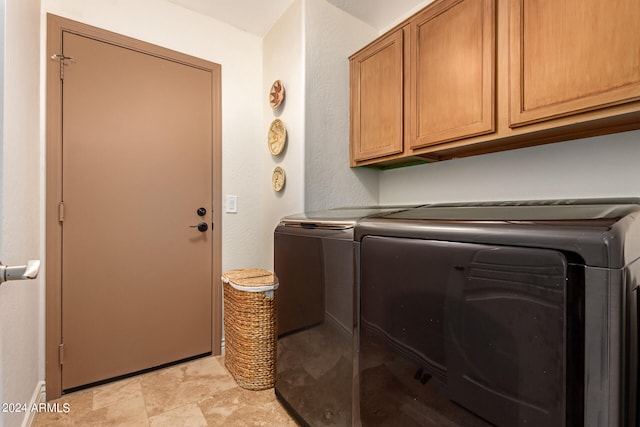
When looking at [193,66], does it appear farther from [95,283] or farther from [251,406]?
[251,406]

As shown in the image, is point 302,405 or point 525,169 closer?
point 302,405

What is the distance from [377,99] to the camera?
196 centimetres

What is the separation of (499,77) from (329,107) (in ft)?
3.50

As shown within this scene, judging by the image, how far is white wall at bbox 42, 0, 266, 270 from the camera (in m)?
2.01

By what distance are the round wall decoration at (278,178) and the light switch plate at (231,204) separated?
1.12 ft

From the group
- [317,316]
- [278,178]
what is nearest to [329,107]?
[278,178]

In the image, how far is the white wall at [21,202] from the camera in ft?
3.71

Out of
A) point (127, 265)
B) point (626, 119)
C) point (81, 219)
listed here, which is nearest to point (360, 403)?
point (626, 119)

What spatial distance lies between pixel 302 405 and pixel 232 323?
28.9 inches

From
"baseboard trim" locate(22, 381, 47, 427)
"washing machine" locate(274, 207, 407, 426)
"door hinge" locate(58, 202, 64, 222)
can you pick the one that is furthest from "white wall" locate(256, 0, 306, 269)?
"baseboard trim" locate(22, 381, 47, 427)

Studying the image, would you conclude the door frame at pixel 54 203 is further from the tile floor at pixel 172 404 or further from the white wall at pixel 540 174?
the white wall at pixel 540 174

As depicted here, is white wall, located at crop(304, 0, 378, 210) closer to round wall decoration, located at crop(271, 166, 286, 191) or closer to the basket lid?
round wall decoration, located at crop(271, 166, 286, 191)

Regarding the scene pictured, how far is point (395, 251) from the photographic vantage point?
1.00m

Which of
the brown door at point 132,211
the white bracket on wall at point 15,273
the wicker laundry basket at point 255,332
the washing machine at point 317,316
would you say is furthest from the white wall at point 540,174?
the white bracket on wall at point 15,273
